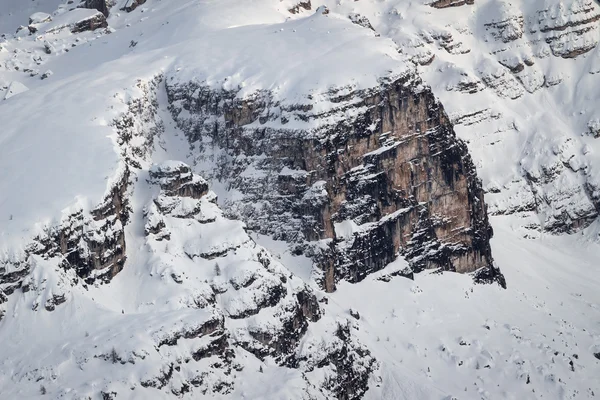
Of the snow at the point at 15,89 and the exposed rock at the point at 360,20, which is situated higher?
the snow at the point at 15,89

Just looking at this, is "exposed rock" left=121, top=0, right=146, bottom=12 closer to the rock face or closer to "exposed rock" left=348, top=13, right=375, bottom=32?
"exposed rock" left=348, top=13, right=375, bottom=32

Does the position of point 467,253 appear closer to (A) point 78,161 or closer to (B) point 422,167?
(B) point 422,167

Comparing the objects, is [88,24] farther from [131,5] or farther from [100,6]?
[100,6]

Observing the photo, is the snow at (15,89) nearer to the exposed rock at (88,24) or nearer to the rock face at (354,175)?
the rock face at (354,175)

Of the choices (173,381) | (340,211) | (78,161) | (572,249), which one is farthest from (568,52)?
(173,381)

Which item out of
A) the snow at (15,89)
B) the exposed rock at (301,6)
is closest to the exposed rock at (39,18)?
the snow at (15,89)

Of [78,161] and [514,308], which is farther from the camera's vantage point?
[514,308]

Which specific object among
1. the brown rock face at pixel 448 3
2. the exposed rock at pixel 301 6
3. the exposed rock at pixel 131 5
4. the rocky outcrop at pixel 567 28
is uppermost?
the exposed rock at pixel 131 5
